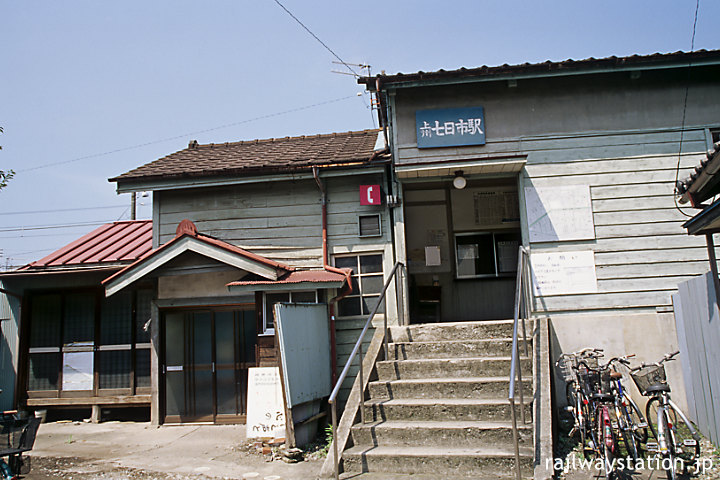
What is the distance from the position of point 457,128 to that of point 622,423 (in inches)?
207

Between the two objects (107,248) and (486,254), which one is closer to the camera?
(107,248)

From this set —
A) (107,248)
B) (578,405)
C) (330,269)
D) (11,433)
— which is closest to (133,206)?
(107,248)

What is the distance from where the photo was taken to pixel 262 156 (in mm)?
11148

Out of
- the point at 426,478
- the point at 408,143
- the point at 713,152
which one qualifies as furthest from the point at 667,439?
the point at 408,143

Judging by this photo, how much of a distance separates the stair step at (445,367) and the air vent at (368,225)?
9.11ft

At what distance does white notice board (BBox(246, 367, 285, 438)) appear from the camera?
313 inches

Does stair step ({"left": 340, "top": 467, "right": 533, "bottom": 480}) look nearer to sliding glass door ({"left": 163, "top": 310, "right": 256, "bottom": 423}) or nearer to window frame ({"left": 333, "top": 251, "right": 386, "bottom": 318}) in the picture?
window frame ({"left": 333, "top": 251, "right": 386, "bottom": 318})

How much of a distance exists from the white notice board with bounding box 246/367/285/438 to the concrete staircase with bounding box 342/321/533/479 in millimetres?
1400

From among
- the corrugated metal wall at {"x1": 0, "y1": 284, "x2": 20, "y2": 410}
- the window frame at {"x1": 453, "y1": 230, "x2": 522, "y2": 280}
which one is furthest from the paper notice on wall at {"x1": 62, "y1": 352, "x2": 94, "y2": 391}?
the window frame at {"x1": 453, "y1": 230, "x2": 522, "y2": 280}

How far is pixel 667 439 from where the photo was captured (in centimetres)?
553

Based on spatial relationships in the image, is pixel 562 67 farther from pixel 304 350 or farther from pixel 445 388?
pixel 304 350

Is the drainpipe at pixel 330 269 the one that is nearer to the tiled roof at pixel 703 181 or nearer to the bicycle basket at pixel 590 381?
the bicycle basket at pixel 590 381

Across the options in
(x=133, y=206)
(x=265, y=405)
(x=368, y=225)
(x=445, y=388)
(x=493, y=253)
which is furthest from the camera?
(x=133, y=206)

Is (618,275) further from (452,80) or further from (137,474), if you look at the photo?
(137,474)
